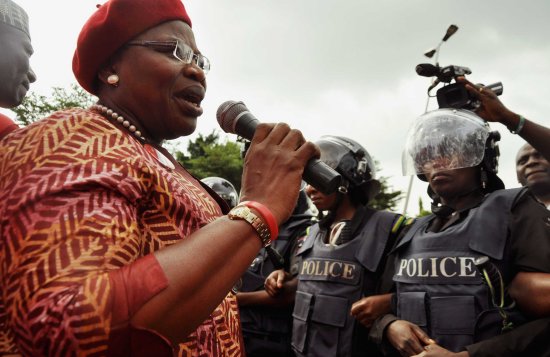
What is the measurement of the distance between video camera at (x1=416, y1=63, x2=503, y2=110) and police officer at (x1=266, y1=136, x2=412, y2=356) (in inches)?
40.5

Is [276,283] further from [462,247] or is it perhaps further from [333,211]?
[462,247]

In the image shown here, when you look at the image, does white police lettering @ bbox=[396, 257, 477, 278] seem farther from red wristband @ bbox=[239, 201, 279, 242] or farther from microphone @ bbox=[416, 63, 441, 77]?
red wristband @ bbox=[239, 201, 279, 242]

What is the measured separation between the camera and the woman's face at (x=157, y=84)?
1605 millimetres

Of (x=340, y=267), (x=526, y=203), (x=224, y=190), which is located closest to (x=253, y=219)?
(x=526, y=203)

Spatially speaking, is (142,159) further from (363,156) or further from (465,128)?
(363,156)

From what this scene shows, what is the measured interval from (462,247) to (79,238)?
2.45m

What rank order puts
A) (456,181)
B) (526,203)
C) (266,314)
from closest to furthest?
(526,203), (456,181), (266,314)

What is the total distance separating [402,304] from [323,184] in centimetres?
197

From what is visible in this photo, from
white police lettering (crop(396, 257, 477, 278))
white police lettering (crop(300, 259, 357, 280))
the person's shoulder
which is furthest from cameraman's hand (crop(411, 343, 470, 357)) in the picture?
white police lettering (crop(300, 259, 357, 280))

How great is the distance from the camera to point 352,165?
4488mm

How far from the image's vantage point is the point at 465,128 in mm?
3389

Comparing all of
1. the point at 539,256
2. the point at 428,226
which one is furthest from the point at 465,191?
the point at 539,256

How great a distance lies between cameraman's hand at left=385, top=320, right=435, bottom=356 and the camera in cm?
277

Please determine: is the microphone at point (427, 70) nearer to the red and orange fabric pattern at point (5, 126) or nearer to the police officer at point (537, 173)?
the police officer at point (537, 173)
